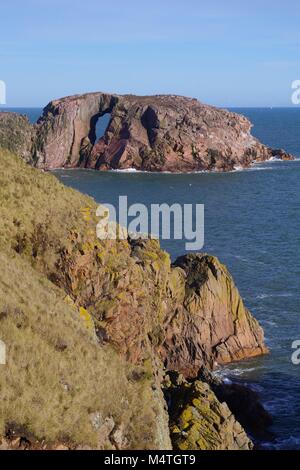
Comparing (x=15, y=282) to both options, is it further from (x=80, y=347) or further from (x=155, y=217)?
(x=155, y=217)

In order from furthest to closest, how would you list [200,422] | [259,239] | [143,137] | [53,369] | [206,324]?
[143,137] → [259,239] → [206,324] → [200,422] → [53,369]

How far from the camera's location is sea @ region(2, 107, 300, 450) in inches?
1732

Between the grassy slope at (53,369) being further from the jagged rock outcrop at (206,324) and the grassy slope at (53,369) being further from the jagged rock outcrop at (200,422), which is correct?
the jagged rock outcrop at (206,324)

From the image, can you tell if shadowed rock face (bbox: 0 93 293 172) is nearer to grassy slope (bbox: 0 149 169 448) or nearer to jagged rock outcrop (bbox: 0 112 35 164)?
jagged rock outcrop (bbox: 0 112 35 164)

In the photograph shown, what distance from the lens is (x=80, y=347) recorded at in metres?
24.0

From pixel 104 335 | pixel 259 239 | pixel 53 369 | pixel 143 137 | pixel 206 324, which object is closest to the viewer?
pixel 53 369

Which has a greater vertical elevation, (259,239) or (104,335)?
(104,335)

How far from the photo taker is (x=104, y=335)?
31.3 metres

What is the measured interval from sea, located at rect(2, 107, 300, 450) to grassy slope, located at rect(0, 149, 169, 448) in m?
15.8

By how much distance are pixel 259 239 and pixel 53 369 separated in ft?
200

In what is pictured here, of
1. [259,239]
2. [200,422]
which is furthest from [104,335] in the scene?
[259,239]

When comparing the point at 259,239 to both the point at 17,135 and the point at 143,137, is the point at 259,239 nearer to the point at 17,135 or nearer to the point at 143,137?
the point at 143,137

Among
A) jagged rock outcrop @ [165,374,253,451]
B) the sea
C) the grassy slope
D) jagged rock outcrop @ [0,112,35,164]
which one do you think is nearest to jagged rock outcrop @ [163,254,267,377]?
the sea

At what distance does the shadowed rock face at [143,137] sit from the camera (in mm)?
146875
